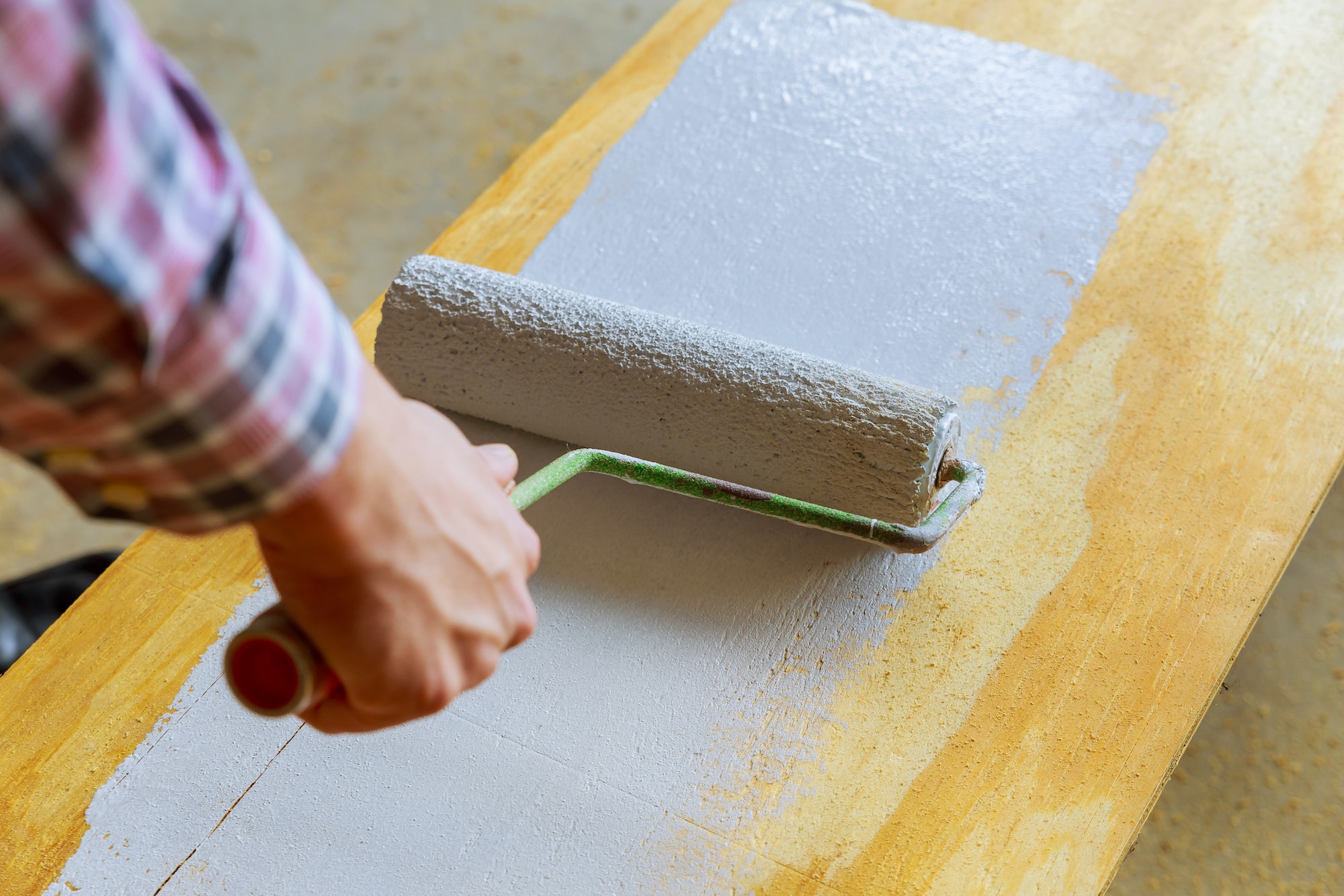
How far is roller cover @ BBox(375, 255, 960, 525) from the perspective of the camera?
1164 millimetres

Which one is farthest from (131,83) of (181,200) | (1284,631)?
(1284,631)

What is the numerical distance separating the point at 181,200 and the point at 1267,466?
48.2 inches

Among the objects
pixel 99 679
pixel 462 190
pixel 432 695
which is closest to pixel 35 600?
pixel 99 679

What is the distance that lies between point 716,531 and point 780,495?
0.10m

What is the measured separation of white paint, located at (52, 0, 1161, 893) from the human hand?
319 mm

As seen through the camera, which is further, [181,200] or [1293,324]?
[1293,324]

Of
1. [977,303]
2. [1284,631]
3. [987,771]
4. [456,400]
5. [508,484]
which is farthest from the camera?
[1284,631]

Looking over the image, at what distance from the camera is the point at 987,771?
3.54 feet

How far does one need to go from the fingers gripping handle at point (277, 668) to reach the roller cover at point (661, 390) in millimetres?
551

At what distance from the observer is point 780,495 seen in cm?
122

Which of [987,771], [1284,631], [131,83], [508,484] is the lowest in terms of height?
[1284,631]

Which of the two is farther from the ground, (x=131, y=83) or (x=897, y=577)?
(x=131, y=83)

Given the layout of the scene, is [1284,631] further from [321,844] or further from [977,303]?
[321,844]

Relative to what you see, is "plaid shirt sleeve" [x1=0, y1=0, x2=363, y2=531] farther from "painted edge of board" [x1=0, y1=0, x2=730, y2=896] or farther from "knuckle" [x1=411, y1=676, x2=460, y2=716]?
"painted edge of board" [x1=0, y1=0, x2=730, y2=896]
